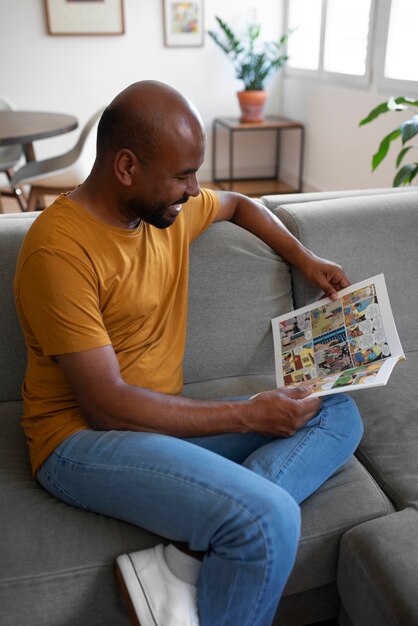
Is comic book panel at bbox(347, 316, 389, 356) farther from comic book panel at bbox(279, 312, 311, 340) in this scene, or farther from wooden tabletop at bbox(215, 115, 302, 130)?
wooden tabletop at bbox(215, 115, 302, 130)

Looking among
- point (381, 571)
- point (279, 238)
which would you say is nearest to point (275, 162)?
point (279, 238)

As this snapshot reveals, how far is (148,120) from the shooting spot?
106 centimetres

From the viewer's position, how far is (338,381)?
1.26m

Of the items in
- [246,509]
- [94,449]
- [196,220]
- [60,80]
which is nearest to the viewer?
[246,509]

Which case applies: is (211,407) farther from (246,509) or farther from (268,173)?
(268,173)

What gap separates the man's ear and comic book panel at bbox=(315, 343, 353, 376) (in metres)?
0.61

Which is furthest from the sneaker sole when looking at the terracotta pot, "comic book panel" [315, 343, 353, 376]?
the terracotta pot

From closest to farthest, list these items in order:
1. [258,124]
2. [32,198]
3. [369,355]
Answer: [369,355] < [32,198] < [258,124]

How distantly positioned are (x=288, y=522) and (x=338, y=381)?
0.36 meters

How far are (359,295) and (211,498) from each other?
702mm

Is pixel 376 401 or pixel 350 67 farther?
pixel 350 67

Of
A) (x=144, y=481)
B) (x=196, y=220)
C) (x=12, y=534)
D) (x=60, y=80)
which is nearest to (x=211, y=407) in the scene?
(x=144, y=481)

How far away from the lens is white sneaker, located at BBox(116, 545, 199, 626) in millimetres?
962

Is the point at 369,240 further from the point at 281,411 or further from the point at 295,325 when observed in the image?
the point at 281,411
